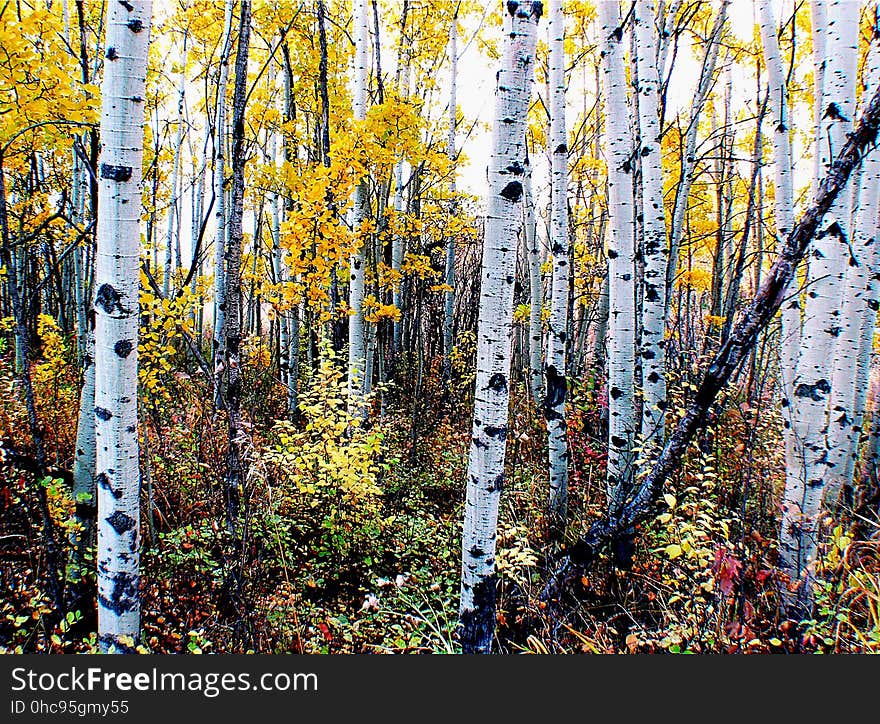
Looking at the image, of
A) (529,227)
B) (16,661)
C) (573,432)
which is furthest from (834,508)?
(16,661)

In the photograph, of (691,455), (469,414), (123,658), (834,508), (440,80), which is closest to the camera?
(123,658)

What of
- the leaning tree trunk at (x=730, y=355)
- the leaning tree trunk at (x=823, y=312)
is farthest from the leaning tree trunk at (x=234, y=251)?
the leaning tree trunk at (x=823, y=312)

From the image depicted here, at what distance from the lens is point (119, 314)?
250 centimetres

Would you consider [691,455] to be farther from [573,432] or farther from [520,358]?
[520,358]

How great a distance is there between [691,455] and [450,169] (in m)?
4.49

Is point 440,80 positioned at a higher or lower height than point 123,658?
→ higher

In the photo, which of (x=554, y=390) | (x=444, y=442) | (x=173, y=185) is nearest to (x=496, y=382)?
(x=554, y=390)

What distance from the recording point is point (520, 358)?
380 inches

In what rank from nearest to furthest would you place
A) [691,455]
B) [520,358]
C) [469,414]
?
[691,455], [469,414], [520,358]

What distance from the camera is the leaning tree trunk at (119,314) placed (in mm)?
2406

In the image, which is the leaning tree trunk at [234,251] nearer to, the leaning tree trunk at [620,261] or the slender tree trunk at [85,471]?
the slender tree trunk at [85,471]

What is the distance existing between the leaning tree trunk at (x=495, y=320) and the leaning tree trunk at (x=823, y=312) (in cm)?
199

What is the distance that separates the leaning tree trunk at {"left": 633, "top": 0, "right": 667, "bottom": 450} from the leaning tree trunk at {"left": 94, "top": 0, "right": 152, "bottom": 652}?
3.63 m

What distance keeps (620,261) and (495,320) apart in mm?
2035
